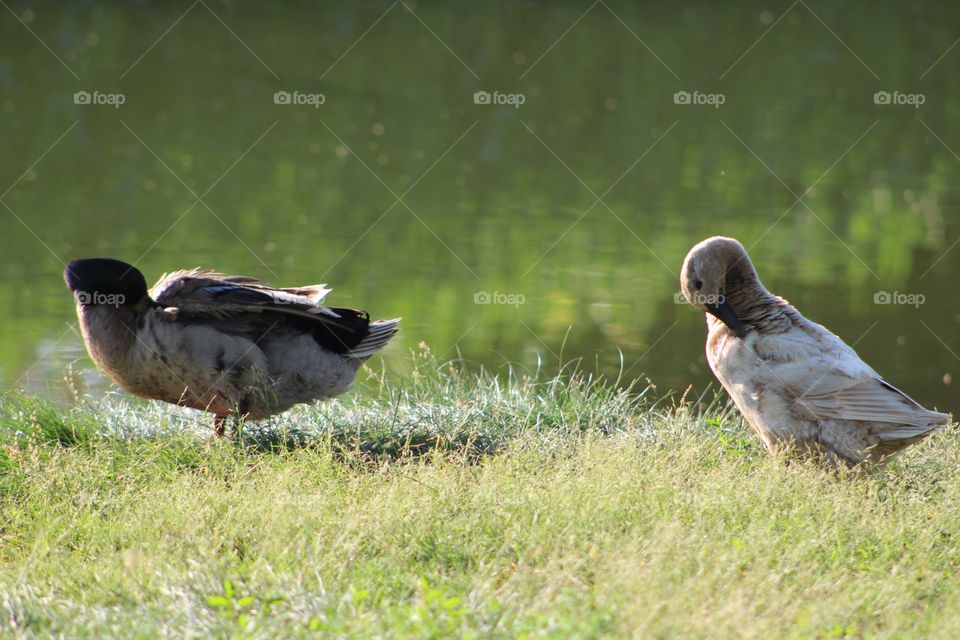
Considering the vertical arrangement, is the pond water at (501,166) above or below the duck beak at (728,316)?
above

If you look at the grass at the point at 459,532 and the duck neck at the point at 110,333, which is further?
the duck neck at the point at 110,333

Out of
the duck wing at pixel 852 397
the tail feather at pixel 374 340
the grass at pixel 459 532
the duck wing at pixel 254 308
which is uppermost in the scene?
the duck wing at pixel 254 308

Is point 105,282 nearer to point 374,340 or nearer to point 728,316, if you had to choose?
point 374,340

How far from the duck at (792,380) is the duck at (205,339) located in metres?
1.88

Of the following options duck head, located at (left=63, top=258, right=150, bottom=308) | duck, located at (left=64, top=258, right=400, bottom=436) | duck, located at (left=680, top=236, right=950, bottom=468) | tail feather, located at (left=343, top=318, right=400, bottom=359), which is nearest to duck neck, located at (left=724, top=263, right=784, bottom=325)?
duck, located at (left=680, top=236, right=950, bottom=468)

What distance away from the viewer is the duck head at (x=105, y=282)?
554cm

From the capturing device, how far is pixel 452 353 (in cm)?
826

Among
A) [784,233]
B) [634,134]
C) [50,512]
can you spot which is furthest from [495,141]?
[50,512]

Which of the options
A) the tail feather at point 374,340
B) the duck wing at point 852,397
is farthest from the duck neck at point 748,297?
the tail feather at point 374,340

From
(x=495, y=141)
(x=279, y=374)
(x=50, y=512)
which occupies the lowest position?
(x=50, y=512)

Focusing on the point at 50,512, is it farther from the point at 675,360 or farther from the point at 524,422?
the point at 675,360

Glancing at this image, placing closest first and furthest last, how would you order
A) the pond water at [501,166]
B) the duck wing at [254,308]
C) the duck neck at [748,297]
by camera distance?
the duck neck at [748,297]
the duck wing at [254,308]
the pond water at [501,166]

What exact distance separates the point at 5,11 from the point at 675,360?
54.7 ft

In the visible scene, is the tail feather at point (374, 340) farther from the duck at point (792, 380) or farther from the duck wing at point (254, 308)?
the duck at point (792, 380)
